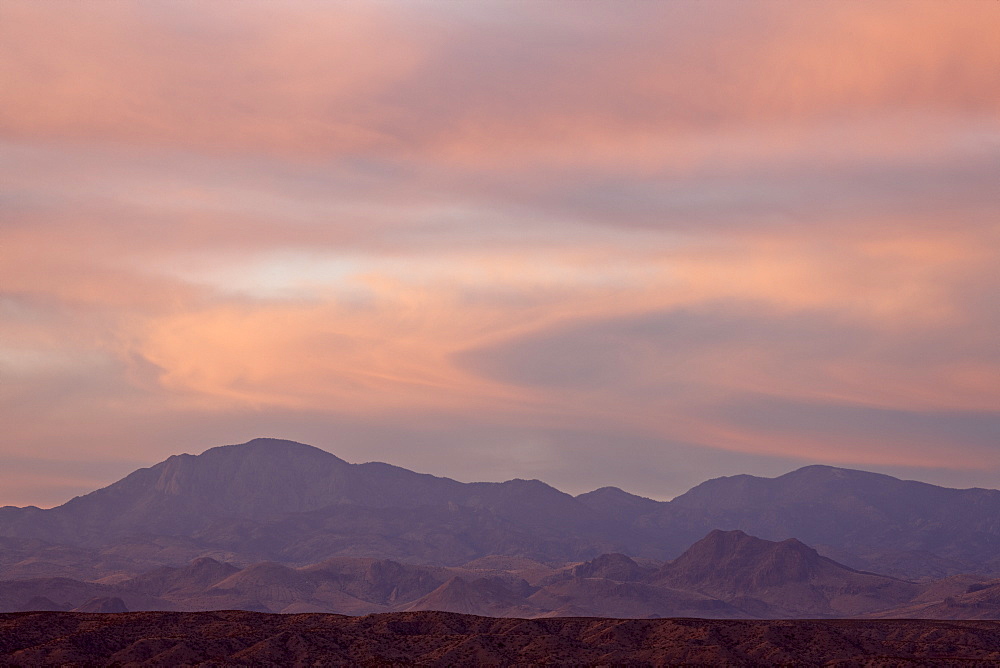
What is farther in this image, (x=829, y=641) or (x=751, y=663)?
(x=829, y=641)

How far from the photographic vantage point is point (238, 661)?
452 ft

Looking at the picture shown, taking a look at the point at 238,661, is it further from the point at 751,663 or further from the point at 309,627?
the point at 751,663

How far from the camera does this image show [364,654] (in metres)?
145

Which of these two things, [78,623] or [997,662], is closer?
[997,662]

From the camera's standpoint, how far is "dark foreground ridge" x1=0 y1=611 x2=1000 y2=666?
140 m

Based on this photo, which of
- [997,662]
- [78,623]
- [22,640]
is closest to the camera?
[997,662]

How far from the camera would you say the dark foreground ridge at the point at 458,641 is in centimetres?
14012

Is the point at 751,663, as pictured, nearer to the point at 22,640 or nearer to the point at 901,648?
the point at 901,648

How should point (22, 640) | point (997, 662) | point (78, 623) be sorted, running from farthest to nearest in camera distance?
point (78, 623) < point (22, 640) < point (997, 662)

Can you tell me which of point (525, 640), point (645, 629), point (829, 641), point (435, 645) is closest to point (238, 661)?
point (435, 645)

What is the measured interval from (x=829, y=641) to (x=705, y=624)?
15937mm

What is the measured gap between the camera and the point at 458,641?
148000mm

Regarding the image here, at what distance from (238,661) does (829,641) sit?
73.5 meters

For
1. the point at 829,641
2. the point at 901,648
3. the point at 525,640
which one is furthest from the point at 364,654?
the point at 901,648
